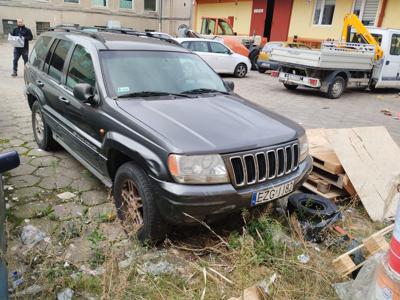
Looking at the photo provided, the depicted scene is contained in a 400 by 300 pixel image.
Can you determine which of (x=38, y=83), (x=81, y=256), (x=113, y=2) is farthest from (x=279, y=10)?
(x=81, y=256)

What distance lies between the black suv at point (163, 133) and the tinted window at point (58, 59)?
0.02 meters

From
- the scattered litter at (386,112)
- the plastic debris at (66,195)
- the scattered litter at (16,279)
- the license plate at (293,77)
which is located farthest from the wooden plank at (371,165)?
the license plate at (293,77)

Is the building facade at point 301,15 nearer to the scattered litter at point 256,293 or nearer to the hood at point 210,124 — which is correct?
the hood at point 210,124

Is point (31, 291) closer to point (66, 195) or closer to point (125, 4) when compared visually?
point (66, 195)

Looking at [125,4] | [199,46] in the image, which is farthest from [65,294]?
[125,4]

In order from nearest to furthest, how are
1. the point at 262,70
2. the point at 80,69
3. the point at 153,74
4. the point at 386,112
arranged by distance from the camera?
the point at 153,74 → the point at 80,69 → the point at 386,112 → the point at 262,70

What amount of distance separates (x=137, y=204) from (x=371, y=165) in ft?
9.15

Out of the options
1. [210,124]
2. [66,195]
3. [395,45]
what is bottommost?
[66,195]

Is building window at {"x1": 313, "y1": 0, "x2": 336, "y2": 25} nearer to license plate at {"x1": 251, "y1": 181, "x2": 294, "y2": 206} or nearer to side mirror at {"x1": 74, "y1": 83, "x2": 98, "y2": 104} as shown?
license plate at {"x1": 251, "y1": 181, "x2": 294, "y2": 206}

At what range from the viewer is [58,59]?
4609mm

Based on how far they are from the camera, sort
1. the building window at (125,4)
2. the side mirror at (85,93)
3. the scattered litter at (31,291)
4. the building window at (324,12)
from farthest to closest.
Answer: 1. the building window at (125,4)
2. the building window at (324,12)
3. the side mirror at (85,93)
4. the scattered litter at (31,291)

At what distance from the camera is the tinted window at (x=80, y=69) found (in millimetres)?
3748

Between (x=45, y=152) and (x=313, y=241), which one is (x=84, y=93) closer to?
(x=45, y=152)

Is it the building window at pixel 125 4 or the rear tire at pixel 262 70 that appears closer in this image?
the rear tire at pixel 262 70
